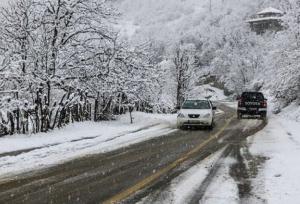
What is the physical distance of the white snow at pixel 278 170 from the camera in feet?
27.0

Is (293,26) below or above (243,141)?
above

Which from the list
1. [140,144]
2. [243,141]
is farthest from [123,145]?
[243,141]

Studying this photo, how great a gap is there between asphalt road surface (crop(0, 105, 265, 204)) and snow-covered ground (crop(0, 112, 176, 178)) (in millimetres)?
691

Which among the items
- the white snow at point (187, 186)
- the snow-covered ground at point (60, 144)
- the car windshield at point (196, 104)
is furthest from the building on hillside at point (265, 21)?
the white snow at point (187, 186)

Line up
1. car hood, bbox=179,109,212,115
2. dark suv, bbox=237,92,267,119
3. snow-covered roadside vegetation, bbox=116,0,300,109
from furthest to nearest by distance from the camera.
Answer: snow-covered roadside vegetation, bbox=116,0,300,109
dark suv, bbox=237,92,267,119
car hood, bbox=179,109,212,115

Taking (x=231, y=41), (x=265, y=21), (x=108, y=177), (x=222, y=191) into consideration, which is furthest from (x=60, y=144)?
(x=265, y=21)

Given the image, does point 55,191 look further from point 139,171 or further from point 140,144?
point 140,144

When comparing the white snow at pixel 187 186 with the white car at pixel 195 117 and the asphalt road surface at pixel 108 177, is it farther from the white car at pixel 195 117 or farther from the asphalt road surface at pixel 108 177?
the white car at pixel 195 117

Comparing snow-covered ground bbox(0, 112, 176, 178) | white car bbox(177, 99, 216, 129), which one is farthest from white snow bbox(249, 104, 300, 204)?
white car bbox(177, 99, 216, 129)

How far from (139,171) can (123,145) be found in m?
5.37

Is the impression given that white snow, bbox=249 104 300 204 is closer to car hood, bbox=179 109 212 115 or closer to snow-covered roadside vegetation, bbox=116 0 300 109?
car hood, bbox=179 109 212 115

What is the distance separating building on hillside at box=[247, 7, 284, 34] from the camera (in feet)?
A: 429

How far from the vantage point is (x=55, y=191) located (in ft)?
27.8

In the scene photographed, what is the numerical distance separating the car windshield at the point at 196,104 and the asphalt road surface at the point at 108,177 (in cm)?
1014
